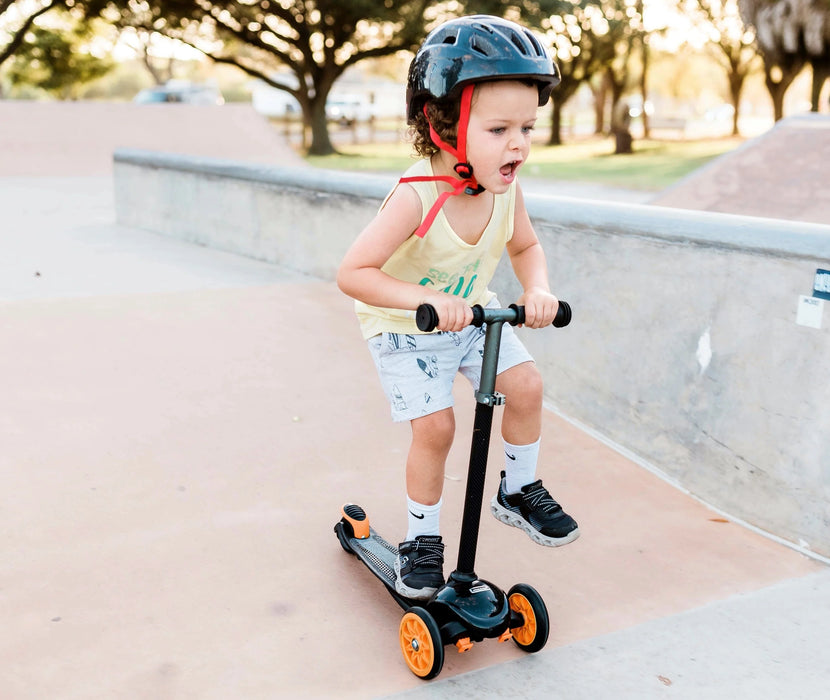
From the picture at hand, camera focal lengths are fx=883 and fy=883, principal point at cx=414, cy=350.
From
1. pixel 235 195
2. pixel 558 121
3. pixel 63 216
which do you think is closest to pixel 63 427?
pixel 235 195

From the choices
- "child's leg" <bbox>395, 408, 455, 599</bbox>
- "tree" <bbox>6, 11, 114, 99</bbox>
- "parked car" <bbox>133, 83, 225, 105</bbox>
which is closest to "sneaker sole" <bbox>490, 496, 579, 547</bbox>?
"child's leg" <bbox>395, 408, 455, 599</bbox>

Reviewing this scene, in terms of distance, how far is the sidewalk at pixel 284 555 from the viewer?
2.61m

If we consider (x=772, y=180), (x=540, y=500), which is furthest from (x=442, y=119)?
(x=772, y=180)

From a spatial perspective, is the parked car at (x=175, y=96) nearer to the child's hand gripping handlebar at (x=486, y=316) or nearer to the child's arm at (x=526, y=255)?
the child's arm at (x=526, y=255)

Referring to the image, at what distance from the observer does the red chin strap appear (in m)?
2.44

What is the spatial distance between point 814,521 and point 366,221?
13.5 ft

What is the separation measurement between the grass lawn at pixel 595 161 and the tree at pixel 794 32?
3.33 meters

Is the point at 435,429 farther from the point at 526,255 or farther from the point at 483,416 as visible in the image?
the point at 526,255

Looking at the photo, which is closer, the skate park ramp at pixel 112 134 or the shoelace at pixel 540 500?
the shoelace at pixel 540 500

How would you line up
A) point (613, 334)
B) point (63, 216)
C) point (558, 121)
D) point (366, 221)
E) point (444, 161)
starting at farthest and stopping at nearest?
point (558, 121) < point (63, 216) < point (366, 221) < point (613, 334) < point (444, 161)

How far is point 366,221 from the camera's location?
665cm

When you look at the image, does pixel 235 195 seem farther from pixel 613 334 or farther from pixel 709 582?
pixel 709 582

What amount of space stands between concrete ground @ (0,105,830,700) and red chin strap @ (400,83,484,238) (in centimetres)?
134

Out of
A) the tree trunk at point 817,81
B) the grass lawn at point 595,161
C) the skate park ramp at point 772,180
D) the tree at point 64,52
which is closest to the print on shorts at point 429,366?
the skate park ramp at point 772,180
